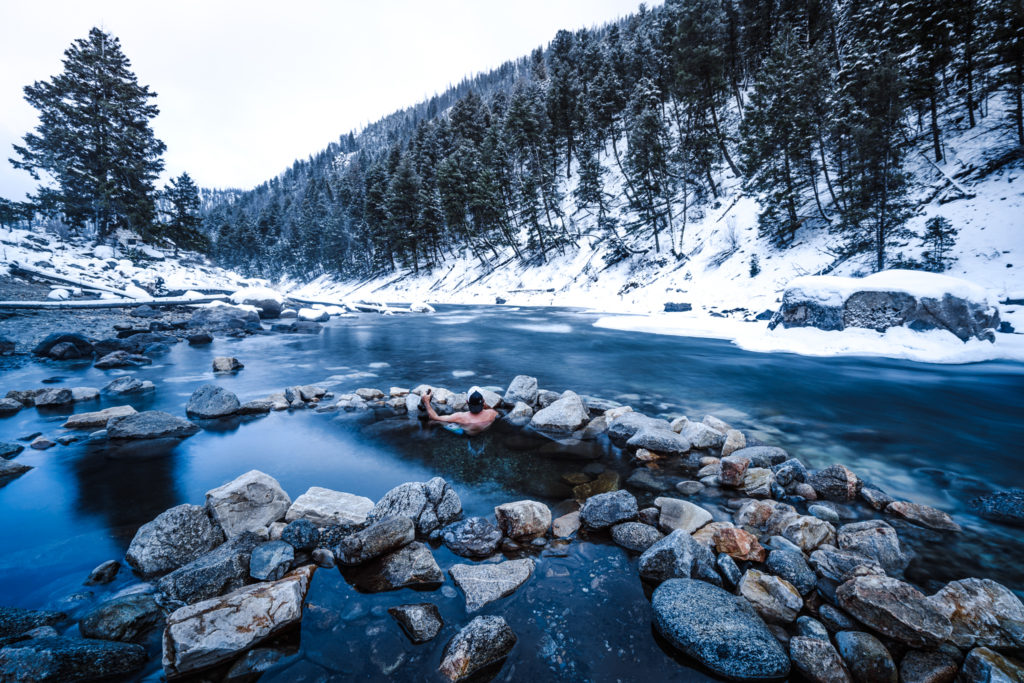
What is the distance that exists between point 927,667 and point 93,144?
52.4 meters

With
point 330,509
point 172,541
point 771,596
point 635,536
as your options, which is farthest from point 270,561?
point 771,596

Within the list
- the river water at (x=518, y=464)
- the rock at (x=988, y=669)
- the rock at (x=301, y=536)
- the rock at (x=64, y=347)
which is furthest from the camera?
the rock at (x=64, y=347)

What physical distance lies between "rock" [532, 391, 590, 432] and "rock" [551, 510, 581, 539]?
9.58 ft

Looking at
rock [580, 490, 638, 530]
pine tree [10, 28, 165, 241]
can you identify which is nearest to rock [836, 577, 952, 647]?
rock [580, 490, 638, 530]

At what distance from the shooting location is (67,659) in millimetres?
2486

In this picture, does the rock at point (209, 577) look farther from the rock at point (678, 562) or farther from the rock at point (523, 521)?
the rock at point (678, 562)

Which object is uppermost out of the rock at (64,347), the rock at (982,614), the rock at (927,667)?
the rock at (64,347)

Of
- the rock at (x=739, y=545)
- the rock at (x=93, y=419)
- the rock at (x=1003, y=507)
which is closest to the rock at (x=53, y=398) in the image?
the rock at (x=93, y=419)

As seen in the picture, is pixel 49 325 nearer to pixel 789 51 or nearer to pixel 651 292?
pixel 651 292

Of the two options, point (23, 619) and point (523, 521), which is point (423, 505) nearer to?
point (523, 521)

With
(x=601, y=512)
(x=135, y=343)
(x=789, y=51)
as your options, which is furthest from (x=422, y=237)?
(x=601, y=512)

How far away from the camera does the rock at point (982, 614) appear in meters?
2.66

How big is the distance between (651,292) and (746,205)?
10.4 m

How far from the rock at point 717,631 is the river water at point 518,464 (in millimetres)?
181
